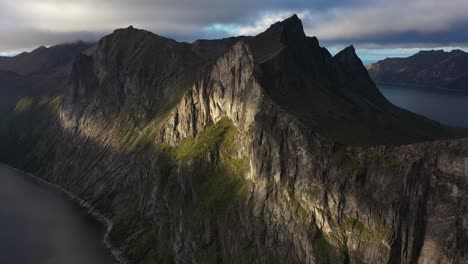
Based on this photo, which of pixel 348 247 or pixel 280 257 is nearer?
pixel 348 247

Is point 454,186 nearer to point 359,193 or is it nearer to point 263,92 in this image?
point 359,193

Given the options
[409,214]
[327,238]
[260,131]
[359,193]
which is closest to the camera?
[409,214]

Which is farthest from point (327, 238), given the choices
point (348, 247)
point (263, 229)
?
point (263, 229)

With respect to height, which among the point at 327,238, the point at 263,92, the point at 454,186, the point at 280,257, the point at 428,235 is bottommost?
the point at 280,257

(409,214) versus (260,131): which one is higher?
(260,131)

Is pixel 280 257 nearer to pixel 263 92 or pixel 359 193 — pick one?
pixel 359 193

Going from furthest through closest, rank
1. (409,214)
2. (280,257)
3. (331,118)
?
1. (331,118)
2. (280,257)
3. (409,214)

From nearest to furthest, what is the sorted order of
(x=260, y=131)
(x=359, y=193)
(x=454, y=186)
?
(x=454, y=186)
(x=359, y=193)
(x=260, y=131)

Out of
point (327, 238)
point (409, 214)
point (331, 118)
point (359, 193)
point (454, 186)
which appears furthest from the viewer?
point (331, 118)

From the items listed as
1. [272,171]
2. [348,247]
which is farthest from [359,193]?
[272,171]
